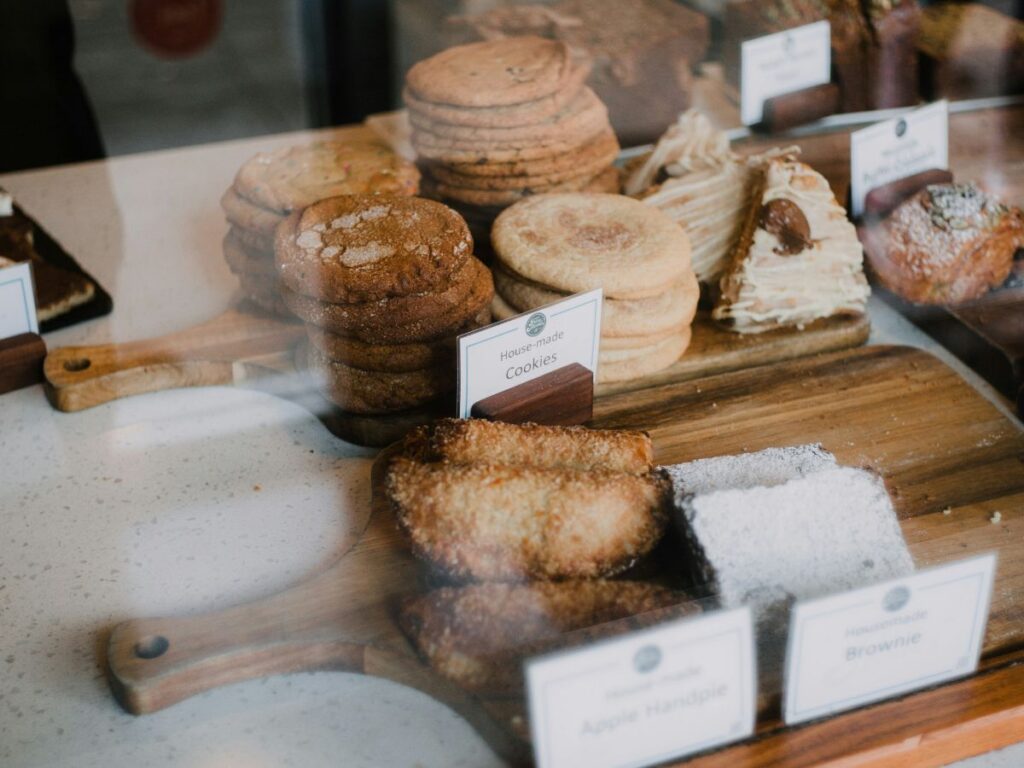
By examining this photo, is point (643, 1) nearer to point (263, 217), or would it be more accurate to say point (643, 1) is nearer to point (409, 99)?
point (409, 99)

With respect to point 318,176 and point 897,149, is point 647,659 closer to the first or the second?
point 318,176

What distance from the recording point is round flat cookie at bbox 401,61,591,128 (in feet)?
6.83

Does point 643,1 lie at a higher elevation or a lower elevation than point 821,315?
higher

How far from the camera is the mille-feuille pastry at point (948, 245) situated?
2.12 metres

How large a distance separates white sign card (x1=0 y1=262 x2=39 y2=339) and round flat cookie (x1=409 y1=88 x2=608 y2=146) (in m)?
0.81

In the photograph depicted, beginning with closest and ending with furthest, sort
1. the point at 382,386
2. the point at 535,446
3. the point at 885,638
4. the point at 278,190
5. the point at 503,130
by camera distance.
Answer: the point at 885,638 < the point at 535,446 < the point at 382,386 < the point at 278,190 < the point at 503,130

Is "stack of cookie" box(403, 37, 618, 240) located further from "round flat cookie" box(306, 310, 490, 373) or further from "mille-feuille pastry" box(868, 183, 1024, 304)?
"mille-feuille pastry" box(868, 183, 1024, 304)

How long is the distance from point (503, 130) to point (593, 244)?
0.36 m

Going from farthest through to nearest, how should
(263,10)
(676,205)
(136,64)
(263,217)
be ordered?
1. (136,64)
2. (263,10)
3. (676,205)
4. (263,217)

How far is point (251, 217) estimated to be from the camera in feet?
6.55

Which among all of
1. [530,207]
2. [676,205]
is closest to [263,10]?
[530,207]

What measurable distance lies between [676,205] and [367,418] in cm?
79

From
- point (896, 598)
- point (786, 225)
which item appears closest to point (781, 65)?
point (786, 225)

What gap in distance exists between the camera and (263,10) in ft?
7.86
